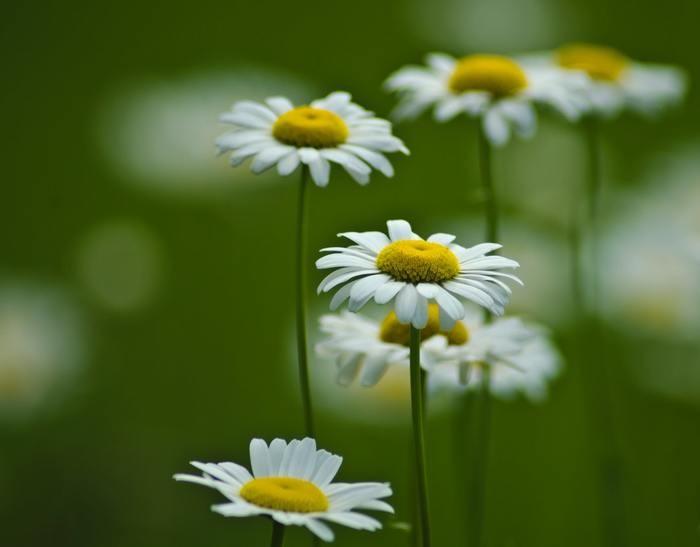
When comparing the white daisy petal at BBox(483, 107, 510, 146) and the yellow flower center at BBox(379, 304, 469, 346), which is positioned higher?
the white daisy petal at BBox(483, 107, 510, 146)

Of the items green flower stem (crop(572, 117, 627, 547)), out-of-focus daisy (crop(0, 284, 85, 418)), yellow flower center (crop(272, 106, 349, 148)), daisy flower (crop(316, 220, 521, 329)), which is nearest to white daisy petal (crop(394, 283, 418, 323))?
daisy flower (crop(316, 220, 521, 329))

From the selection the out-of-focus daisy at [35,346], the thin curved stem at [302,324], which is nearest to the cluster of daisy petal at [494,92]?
the thin curved stem at [302,324]

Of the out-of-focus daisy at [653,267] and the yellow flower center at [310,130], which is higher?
the out-of-focus daisy at [653,267]

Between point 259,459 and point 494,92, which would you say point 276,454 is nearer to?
point 259,459

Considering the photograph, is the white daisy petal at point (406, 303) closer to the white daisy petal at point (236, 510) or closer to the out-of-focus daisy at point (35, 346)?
the white daisy petal at point (236, 510)

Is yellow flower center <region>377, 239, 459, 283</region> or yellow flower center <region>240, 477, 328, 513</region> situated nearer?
yellow flower center <region>240, 477, 328, 513</region>

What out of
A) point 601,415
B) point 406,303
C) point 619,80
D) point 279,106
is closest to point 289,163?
point 279,106

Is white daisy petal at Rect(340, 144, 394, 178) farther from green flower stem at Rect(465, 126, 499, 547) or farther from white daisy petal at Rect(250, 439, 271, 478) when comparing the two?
white daisy petal at Rect(250, 439, 271, 478)

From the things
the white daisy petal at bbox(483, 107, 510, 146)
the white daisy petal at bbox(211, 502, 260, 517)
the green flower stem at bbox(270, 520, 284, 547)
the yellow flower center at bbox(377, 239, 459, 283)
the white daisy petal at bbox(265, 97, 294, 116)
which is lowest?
the green flower stem at bbox(270, 520, 284, 547)
